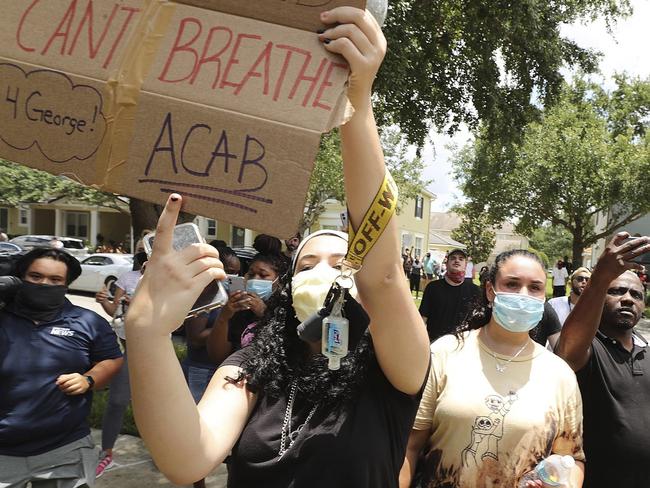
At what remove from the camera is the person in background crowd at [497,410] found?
242 centimetres

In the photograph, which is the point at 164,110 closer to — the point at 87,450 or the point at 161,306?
the point at 161,306

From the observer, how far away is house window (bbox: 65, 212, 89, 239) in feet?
130

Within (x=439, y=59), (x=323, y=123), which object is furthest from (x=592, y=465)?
(x=439, y=59)

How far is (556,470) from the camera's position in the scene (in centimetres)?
223

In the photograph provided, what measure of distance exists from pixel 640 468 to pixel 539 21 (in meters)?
6.85

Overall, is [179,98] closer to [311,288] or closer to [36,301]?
[311,288]

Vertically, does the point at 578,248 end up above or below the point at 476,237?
below

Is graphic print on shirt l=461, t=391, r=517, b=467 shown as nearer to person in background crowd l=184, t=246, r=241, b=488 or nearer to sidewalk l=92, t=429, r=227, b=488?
person in background crowd l=184, t=246, r=241, b=488

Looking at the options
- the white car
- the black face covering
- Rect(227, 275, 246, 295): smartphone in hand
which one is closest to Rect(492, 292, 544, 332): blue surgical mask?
Rect(227, 275, 246, 295): smartphone in hand

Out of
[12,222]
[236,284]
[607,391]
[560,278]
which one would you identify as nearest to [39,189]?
[12,222]

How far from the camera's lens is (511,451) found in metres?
2.41

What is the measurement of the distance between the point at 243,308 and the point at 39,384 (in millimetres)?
1210

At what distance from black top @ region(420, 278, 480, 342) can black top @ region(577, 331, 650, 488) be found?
2.78m

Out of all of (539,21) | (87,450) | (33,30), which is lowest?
(87,450)
